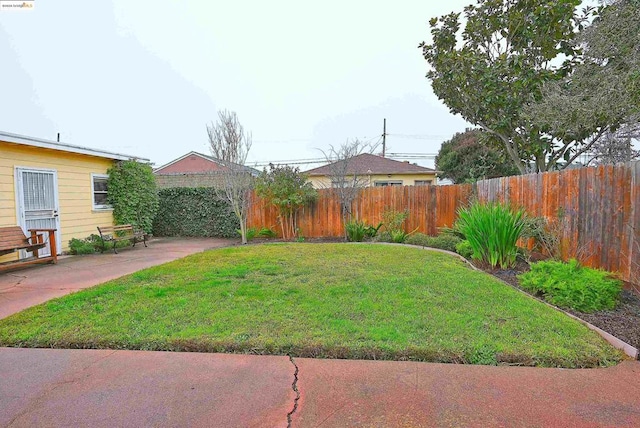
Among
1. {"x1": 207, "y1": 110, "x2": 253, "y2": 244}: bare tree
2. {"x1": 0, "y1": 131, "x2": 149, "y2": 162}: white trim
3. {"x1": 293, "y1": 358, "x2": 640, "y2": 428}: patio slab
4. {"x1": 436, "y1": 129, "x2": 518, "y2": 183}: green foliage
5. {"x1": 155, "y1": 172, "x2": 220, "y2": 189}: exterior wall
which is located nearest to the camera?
{"x1": 293, "y1": 358, "x2": 640, "y2": 428}: patio slab

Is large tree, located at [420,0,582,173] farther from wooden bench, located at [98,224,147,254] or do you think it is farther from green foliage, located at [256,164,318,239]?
wooden bench, located at [98,224,147,254]

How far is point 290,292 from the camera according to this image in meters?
4.62

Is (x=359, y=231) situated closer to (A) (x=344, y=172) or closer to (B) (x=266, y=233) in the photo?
(A) (x=344, y=172)

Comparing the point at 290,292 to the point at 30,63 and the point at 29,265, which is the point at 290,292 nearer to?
the point at 29,265

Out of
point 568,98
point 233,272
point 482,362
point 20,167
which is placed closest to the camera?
point 482,362

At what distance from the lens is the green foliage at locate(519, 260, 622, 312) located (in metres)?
3.80

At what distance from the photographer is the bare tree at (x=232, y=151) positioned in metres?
9.74

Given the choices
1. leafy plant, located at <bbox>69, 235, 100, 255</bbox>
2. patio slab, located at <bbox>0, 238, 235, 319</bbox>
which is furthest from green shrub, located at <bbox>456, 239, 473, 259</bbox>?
leafy plant, located at <bbox>69, 235, 100, 255</bbox>

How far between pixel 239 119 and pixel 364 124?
1837 centimetres

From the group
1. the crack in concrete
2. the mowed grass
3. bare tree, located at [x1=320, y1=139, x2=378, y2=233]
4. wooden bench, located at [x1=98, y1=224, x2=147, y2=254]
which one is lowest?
the crack in concrete

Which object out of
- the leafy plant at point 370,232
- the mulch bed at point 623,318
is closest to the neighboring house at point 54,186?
the leafy plant at point 370,232

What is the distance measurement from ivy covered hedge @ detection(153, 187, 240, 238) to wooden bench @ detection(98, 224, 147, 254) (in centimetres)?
204

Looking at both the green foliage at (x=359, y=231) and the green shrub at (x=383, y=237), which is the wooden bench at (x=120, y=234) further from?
the green shrub at (x=383, y=237)

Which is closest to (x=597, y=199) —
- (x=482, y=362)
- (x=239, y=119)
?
(x=482, y=362)
